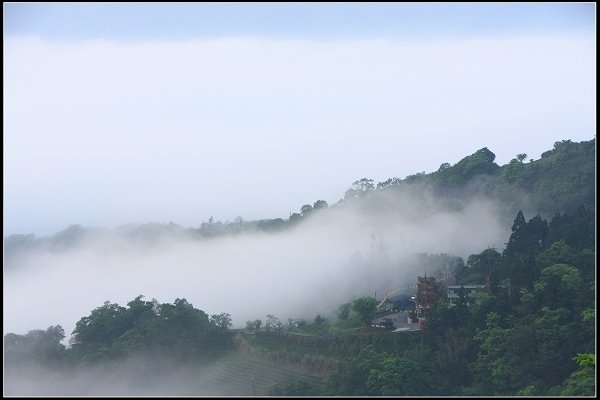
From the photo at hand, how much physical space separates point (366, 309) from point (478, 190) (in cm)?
1154

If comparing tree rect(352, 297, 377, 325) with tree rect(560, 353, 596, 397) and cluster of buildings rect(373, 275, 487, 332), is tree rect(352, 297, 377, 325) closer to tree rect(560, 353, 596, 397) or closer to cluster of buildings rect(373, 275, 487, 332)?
cluster of buildings rect(373, 275, 487, 332)

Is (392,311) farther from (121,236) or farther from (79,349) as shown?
(121,236)

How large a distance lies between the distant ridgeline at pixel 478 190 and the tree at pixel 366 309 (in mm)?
8273

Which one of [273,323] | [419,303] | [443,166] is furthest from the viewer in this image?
[443,166]

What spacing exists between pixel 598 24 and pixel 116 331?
14.2 meters

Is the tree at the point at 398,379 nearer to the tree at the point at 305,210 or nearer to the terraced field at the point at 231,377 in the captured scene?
the terraced field at the point at 231,377

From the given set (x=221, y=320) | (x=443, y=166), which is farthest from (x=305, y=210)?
(x=221, y=320)

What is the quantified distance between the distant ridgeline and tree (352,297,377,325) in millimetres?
8273

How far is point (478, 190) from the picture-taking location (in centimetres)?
3259

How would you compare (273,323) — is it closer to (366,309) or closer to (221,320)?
(221,320)

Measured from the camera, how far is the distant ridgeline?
1174 inches

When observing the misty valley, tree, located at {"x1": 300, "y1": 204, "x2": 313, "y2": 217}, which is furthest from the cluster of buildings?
tree, located at {"x1": 300, "y1": 204, "x2": 313, "y2": 217}

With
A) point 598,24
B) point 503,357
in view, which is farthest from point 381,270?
point 598,24

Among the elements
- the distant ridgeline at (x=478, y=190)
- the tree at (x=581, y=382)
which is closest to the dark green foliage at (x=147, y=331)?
the tree at (x=581, y=382)
